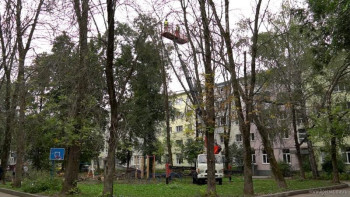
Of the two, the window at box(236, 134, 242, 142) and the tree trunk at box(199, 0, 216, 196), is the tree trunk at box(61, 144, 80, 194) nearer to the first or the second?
the tree trunk at box(199, 0, 216, 196)

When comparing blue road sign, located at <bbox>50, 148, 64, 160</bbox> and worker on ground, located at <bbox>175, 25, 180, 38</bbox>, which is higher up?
worker on ground, located at <bbox>175, 25, 180, 38</bbox>

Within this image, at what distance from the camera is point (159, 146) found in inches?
1341

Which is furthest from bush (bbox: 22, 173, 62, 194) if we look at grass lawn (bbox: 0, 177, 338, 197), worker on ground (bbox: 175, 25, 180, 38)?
worker on ground (bbox: 175, 25, 180, 38)

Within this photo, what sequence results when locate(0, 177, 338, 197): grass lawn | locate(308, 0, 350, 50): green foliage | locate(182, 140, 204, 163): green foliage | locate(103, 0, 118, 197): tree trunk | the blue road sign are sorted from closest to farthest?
1. locate(308, 0, 350, 50): green foliage
2. locate(103, 0, 118, 197): tree trunk
3. locate(0, 177, 338, 197): grass lawn
4. the blue road sign
5. locate(182, 140, 204, 163): green foliage

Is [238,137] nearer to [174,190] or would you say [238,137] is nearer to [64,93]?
[174,190]

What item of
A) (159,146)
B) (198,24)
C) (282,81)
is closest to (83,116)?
(198,24)

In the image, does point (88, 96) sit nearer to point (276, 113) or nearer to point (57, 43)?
point (57, 43)


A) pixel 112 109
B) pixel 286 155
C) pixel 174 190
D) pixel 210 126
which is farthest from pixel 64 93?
pixel 286 155

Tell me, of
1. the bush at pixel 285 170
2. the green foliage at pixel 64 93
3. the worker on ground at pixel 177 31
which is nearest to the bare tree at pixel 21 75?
the green foliage at pixel 64 93

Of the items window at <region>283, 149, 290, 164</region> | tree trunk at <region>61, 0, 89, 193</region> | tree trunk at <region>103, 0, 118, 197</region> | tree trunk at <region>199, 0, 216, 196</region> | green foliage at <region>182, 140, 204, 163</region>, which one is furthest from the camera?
window at <region>283, 149, 290, 164</region>

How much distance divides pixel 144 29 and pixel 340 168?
26.2 metres

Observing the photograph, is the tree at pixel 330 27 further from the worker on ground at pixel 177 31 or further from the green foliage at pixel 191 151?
the green foliage at pixel 191 151

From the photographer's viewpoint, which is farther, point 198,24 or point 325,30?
point 198,24

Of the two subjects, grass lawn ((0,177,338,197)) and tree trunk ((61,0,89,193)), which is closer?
tree trunk ((61,0,89,193))
